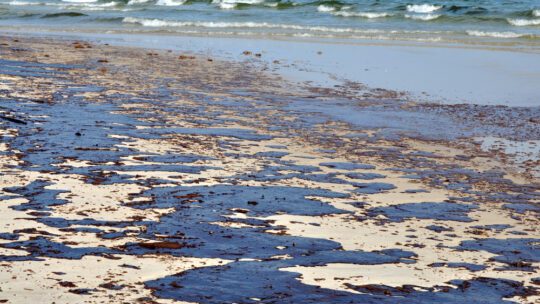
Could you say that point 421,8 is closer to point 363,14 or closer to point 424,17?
point 424,17

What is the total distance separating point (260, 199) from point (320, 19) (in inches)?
921

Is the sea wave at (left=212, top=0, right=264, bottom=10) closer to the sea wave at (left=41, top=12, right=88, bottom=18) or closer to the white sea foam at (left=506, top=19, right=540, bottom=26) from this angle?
the sea wave at (left=41, top=12, right=88, bottom=18)

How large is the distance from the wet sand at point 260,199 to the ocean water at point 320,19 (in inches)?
507

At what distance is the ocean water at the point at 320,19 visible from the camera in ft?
78.0

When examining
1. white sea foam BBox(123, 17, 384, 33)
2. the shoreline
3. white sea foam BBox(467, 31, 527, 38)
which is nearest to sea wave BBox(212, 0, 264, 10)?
white sea foam BBox(123, 17, 384, 33)

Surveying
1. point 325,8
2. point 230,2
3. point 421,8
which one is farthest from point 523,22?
point 230,2

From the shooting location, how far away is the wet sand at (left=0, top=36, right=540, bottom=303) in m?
4.22

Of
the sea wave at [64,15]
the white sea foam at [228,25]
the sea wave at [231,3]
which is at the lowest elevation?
the white sea foam at [228,25]

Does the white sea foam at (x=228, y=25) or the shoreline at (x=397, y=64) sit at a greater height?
the white sea foam at (x=228, y=25)

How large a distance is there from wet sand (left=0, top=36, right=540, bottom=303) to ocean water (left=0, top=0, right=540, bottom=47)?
12875 millimetres

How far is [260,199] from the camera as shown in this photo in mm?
5809

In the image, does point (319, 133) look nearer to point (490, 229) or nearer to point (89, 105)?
point (89, 105)

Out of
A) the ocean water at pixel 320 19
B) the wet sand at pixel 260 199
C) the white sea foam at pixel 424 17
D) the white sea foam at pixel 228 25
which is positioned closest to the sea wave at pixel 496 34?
the ocean water at pixel 320 19

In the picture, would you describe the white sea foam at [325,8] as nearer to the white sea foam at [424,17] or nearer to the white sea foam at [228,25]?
the white sea foam at [424,17]
